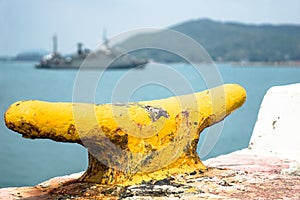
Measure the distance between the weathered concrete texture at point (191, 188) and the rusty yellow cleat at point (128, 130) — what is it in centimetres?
12

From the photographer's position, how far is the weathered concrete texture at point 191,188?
3631mm

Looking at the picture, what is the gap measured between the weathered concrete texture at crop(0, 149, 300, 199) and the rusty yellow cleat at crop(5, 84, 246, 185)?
12 cm

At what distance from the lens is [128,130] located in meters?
3.88

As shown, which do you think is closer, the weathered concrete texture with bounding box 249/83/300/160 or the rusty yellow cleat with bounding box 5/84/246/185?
the rusty yellow cleat with bounding box 5/84/246/185

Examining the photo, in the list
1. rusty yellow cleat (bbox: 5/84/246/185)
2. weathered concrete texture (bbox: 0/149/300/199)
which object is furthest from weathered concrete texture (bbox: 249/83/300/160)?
rusty yellow cleat (bbox: 5/84/246/185)

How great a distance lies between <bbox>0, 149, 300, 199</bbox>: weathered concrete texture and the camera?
363 cm

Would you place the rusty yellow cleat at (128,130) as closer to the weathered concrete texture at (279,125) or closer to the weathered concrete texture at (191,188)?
the weathered concrete texture at (191,188)

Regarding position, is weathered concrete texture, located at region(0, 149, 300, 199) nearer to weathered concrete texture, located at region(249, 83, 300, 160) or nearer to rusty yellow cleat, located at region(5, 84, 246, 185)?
rusty yellow cleat, located at region(5, 84, 246, 185)

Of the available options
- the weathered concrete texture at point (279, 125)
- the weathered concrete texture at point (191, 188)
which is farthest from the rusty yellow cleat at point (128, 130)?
the weathered concrete texture at point (279, 125)

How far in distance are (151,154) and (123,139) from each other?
26 cm

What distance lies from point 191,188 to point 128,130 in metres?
0.63

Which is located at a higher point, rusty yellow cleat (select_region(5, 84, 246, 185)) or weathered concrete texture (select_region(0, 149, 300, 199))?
rusty yellow cleat (select_region(5, 84, 246, 185))

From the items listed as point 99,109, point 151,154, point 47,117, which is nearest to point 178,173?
point 151,154

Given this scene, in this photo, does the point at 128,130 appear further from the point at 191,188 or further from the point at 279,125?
the point at 279,125
